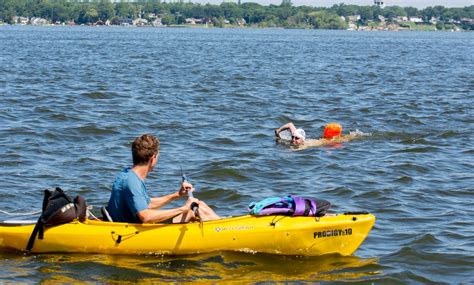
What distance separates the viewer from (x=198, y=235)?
955cm

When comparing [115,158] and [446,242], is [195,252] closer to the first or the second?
[446,242]

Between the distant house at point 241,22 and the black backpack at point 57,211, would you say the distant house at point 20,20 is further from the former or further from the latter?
the black backpack at point 57,211

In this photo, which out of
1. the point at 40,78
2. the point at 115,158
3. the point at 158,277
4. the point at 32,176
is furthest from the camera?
the point at 40,78

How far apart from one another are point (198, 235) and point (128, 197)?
3.11 ft

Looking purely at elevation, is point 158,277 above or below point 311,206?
below

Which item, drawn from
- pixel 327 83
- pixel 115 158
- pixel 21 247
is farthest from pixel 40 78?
pixel 21 247

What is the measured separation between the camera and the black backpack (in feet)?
30.9

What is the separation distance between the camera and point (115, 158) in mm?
15719

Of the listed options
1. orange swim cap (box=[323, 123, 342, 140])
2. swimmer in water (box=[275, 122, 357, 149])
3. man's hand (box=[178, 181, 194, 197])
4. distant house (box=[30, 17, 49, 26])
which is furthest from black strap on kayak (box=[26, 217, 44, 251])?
distant house (box=[30, 17, 49, 26])

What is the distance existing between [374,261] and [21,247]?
4.15 meters

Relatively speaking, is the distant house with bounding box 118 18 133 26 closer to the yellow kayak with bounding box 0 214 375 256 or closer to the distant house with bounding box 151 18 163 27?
the distant house with bounding box 151 18 163 27

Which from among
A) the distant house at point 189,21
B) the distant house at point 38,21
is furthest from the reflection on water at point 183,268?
the distant house at point 189,21

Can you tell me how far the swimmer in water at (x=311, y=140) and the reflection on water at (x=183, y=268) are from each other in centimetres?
741

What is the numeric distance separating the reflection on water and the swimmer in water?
7.41 meters
